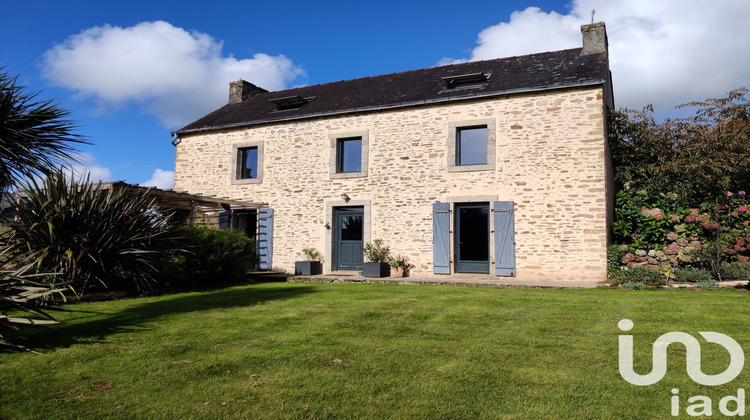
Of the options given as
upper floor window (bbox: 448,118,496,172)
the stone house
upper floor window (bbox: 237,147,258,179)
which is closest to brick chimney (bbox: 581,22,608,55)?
the stone house

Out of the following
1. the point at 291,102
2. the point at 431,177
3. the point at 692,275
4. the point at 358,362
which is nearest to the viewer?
the point at 358,362

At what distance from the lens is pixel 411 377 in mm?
3451

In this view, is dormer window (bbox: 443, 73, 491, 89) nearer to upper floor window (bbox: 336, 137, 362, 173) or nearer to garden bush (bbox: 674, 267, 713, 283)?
upper floor window (bbox: 336, 137, 362, 173)

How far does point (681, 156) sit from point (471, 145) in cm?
526

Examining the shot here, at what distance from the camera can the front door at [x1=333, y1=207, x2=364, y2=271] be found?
1287cm

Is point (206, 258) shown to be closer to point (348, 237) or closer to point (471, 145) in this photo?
point (348, 237)

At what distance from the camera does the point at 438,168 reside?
12.0m

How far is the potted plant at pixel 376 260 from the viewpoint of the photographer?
11677mm

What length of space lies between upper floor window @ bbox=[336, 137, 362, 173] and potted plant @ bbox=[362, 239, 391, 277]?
7.14 ft

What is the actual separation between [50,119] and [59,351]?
16.1ft

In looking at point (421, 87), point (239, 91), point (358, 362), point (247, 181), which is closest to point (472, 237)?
point (421, 87)

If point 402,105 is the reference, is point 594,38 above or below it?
above

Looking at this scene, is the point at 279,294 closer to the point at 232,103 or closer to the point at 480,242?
the point at 480,242

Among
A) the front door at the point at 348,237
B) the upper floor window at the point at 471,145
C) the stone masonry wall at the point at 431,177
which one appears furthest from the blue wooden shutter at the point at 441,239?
the front door at the point at 348,237
